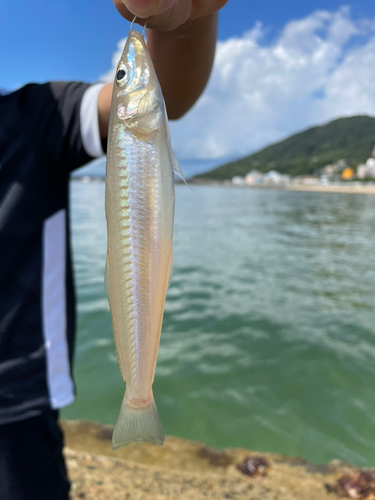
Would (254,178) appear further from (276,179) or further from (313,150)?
(313,150)

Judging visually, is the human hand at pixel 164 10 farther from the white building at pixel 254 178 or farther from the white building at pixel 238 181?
the white building at pixel 238 181

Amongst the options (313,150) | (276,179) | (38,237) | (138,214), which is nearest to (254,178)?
(276,179)

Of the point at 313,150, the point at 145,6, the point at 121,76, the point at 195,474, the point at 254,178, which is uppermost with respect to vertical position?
the point at 313,150

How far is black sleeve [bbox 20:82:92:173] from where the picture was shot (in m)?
2.08

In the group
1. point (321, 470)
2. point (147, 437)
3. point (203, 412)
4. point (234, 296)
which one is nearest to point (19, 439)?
point (147, 437)

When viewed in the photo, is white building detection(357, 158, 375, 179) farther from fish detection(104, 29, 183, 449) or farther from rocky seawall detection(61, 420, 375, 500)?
fish detection(104, 29, 183, 449)

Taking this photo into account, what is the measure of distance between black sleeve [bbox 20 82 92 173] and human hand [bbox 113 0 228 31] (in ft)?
3.52

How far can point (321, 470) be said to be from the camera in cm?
337

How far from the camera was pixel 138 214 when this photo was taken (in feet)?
3.03

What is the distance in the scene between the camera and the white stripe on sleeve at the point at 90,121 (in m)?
2.05

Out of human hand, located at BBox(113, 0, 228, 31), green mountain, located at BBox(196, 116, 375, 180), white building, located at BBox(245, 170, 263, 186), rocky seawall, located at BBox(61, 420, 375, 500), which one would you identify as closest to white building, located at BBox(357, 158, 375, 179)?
green mountain, located at BBox(196, 116, 375, 180)

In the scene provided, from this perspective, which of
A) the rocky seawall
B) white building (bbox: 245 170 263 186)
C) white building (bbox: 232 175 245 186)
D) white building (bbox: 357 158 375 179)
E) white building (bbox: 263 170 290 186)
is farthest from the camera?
white building (bbox: 232 175 245 186)

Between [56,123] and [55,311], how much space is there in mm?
1097

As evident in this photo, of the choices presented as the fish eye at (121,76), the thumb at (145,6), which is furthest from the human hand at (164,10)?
the fish eye at (121,76)
